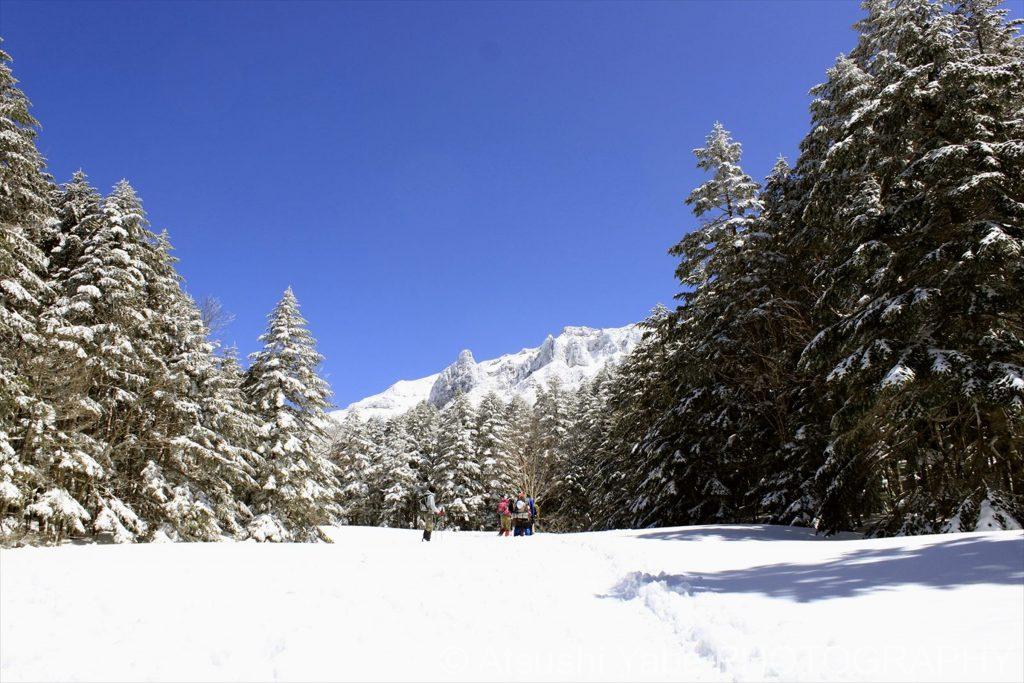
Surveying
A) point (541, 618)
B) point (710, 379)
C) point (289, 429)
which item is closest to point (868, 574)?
point (541, 618)

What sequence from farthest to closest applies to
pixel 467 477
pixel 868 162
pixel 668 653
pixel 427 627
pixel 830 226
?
pixel 467 477 → pixel 830 226 → pixel 868 162 → pixel 427 627 → pixel 668 653

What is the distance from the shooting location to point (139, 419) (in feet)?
63.2

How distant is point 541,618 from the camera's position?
6.61m

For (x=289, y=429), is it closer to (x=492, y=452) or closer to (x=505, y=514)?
(x=505, y=514)

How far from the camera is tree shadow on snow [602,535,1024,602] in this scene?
625 centimetres

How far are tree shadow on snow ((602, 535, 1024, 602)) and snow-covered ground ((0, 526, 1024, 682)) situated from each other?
0.13 feet

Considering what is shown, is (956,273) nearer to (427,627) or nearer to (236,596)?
(427,627)

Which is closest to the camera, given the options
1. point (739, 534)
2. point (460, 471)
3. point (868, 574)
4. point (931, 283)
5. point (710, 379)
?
point (868, 574)

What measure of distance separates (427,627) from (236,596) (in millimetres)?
3360

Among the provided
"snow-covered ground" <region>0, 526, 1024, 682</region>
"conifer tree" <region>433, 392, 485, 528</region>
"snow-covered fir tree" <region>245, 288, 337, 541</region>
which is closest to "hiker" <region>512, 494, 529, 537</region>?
"snow-covered fir tree" <region>245, 288, 337, 541</region>

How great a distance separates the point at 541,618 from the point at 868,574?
4196mm

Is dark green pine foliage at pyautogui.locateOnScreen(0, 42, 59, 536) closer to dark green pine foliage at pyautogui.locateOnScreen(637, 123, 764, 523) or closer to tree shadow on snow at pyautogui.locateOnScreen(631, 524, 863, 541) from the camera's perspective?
tree shadow on snow at pyautogui.locateOnScreen(631, 524, 863, 541)

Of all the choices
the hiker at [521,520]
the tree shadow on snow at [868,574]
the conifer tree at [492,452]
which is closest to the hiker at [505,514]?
the hiker at [521,520]

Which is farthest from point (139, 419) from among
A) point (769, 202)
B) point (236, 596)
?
point (769, 202)
